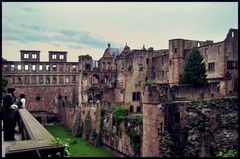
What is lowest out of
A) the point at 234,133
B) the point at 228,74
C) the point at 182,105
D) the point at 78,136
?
the point at 78,136

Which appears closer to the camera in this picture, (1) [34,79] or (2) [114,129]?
(2) [114,129]

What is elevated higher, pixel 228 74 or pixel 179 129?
pixel 228 74

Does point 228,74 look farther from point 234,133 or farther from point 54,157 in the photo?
point 54,157

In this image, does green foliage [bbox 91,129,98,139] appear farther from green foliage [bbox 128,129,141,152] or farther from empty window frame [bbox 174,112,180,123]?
empty window frame [bbox 174,112,180,123]

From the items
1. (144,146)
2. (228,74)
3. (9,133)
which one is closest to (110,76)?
(228,74)

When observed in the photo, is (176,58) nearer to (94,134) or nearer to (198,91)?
(198,91)

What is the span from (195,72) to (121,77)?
20.8 metres

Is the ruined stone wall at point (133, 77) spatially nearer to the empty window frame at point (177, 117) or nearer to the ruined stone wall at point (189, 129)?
the ruined stone wall at point (189, 129)

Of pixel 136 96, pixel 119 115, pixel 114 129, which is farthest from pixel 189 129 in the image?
pixel 136 96

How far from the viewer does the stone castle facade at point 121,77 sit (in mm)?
35281

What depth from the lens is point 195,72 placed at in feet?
121

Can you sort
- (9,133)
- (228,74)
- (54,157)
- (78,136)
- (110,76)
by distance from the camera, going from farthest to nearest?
(110,76) < (78,136) < (228,74) < (9,133) < (54,157)

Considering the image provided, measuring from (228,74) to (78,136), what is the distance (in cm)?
2039

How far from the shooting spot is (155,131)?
86.2 ft
